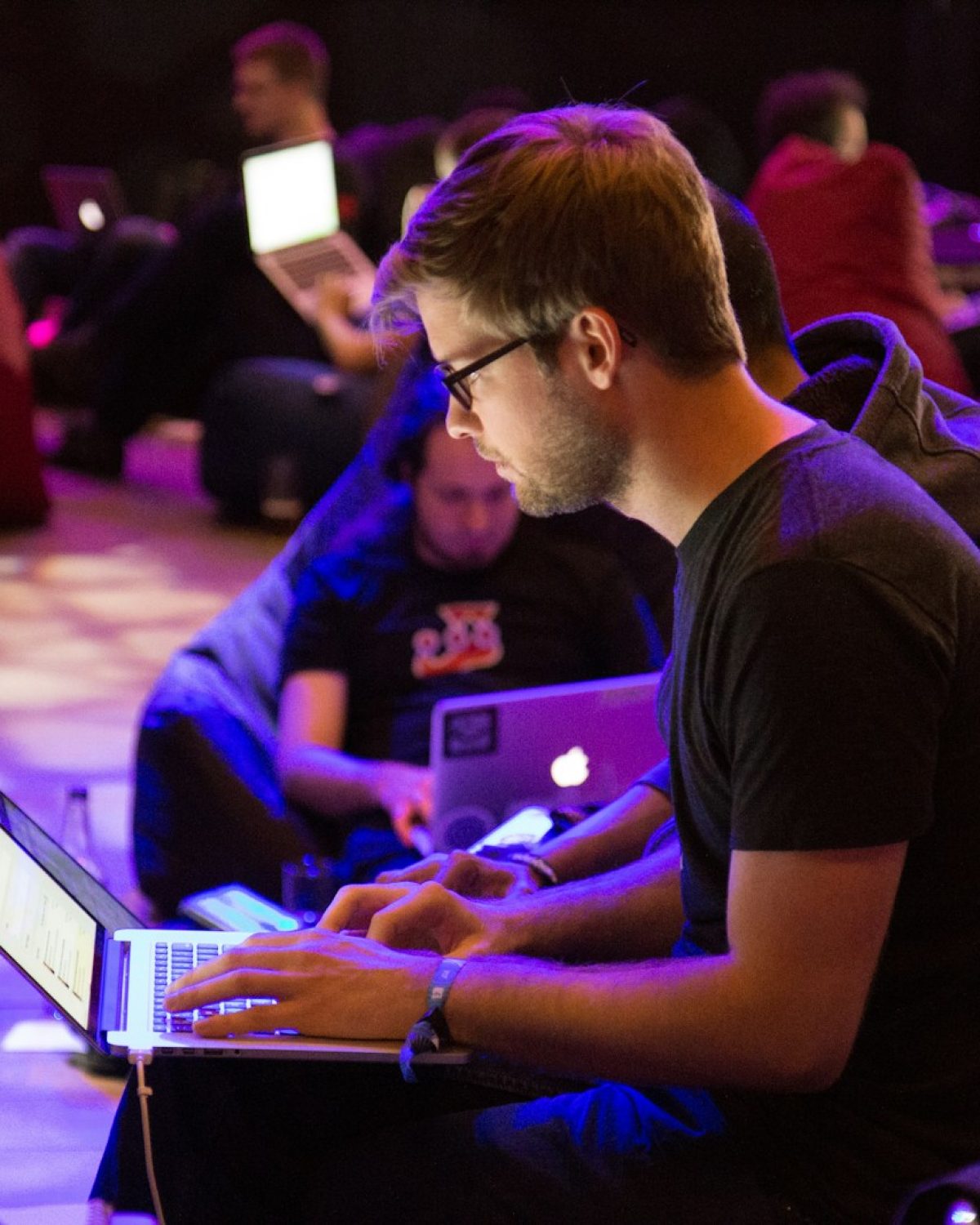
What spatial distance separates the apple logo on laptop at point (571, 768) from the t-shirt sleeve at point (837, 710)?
45.9 inches

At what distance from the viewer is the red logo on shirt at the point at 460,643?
2.75 meters

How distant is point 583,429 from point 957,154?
32.4 feet

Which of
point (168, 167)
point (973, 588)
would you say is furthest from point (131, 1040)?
point (168, 167)

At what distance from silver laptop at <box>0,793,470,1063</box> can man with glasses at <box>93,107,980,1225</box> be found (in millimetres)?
23

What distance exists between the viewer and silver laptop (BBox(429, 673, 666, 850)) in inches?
88.8

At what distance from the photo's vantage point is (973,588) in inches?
46.5

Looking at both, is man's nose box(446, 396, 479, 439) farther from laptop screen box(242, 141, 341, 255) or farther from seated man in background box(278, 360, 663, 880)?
laptop screen box(242, 141, 341, 255)

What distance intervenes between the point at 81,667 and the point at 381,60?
820cm

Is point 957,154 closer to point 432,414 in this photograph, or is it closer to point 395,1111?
point 432,414

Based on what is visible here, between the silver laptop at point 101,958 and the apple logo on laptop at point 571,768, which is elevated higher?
the silver laptop at point 101,958

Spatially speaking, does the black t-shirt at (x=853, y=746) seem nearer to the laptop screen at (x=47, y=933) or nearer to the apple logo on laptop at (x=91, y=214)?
the laptop screen at (x=47, y=933)

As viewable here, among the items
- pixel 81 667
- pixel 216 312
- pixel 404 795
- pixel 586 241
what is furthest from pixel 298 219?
pixel 586 241

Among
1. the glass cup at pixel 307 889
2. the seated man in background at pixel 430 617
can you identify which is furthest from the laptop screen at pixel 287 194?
the glass cup at pixel 307 889

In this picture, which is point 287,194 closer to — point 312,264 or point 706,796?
point 312,264
